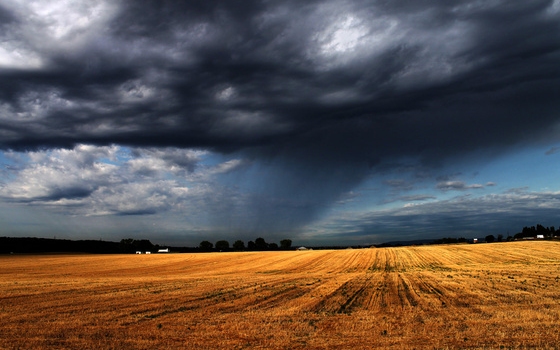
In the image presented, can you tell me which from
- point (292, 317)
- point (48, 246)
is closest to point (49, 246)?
point (48, 246)

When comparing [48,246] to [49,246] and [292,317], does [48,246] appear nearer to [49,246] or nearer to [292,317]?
[49,246]

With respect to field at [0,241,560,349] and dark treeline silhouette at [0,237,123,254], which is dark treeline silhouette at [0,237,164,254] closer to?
dark treeline silhouette at [0,237,123,254]

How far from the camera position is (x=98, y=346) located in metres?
14.3

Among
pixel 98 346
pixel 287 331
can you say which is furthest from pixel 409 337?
pixel 98 346

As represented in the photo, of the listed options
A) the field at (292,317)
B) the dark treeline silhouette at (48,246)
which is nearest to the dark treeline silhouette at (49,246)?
the dark treeline silhouette at (48,246)

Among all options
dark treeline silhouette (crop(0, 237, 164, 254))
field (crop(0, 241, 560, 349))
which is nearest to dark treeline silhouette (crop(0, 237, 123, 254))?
dark treeline silhouette (crop(0, 237, 164, 254))

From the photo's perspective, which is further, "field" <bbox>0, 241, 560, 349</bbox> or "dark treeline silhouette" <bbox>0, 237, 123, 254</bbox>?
"dark treeline silhouette" <bbox>0, 237, 123, 254</bbox>

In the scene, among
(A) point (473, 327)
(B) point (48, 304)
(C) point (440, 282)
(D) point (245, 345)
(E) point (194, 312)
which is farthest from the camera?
(C) point (440, 282)

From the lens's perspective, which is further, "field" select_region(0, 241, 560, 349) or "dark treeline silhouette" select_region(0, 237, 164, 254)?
"dark treeline silhouette" select_region(0, 237, 164, 254)

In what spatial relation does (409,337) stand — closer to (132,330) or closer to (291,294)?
(132,330)

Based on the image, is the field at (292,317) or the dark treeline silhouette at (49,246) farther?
the dark treeline silhouette at (49,246)

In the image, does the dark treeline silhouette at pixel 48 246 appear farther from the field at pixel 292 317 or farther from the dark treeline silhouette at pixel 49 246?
the field at pixel 292 317

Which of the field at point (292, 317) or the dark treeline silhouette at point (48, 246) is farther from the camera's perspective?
the dark treeline silhouette at point (48, 246)

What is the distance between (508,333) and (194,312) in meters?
14.0
